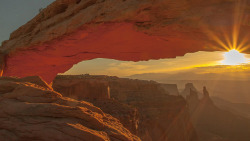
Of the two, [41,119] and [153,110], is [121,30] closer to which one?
[41,119]

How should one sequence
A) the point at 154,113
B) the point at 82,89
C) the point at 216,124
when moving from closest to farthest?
the point at 82,89, the point at 154,113, the point at 216,124

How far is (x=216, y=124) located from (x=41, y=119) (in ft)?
128

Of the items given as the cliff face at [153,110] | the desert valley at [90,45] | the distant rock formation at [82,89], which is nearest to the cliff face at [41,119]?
the desert valley at [90,45]

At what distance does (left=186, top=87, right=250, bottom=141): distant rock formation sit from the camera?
2715 centimetres

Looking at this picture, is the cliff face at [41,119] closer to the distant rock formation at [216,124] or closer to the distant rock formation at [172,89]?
the distant rock formation at [216,124]

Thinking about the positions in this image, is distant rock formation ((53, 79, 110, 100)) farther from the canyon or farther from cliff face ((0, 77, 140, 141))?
cliff face ((0, 77, 140, 141))

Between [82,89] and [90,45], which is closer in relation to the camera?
[90,45]

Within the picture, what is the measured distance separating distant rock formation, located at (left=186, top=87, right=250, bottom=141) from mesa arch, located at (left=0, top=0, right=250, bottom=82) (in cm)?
2719

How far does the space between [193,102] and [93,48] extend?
143 ft

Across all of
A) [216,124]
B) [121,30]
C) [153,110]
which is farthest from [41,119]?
[216,124]

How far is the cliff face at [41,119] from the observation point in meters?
2.46

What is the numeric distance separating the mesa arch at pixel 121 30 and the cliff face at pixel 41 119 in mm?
3119

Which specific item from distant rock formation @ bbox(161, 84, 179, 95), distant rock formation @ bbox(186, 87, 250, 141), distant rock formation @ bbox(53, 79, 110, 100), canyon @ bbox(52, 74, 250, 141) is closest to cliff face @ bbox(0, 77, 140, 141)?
canyon @ bbox(52, 74, 250, 141)

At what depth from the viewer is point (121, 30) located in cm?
558
